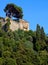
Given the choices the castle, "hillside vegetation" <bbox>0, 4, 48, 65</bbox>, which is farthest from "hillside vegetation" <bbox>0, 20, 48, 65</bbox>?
the castle

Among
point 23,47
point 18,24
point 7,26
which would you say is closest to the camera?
point 23,47

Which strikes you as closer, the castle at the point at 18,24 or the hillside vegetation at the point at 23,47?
the hillside vegetation at the point at 23,47

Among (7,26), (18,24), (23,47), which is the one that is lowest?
(23,47)

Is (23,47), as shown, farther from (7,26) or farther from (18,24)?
(18,24)

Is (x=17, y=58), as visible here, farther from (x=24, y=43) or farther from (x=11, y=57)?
(x=24, y=43)

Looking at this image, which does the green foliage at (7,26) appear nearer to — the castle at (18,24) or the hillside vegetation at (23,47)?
the hillside vegetation at (23,47)

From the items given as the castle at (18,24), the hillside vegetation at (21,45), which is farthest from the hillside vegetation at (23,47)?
the castle at (18,24)

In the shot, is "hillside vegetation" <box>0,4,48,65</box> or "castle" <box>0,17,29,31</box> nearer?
"hillside vegetation" <box>0,4,48,65</box>

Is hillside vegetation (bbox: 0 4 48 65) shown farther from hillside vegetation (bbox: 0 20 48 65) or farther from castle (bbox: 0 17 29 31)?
castle (bbox: 0 17 29 31)

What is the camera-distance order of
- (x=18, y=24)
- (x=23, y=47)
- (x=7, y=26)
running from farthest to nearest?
(x=18, y=24) → (x=7, y=26) → (x=23, y=47)

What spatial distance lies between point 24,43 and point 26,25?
8.40 meters

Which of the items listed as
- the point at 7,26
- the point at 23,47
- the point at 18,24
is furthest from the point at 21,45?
the point at 18,24

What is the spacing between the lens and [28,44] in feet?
249

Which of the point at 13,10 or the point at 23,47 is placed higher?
the point at 13,10
